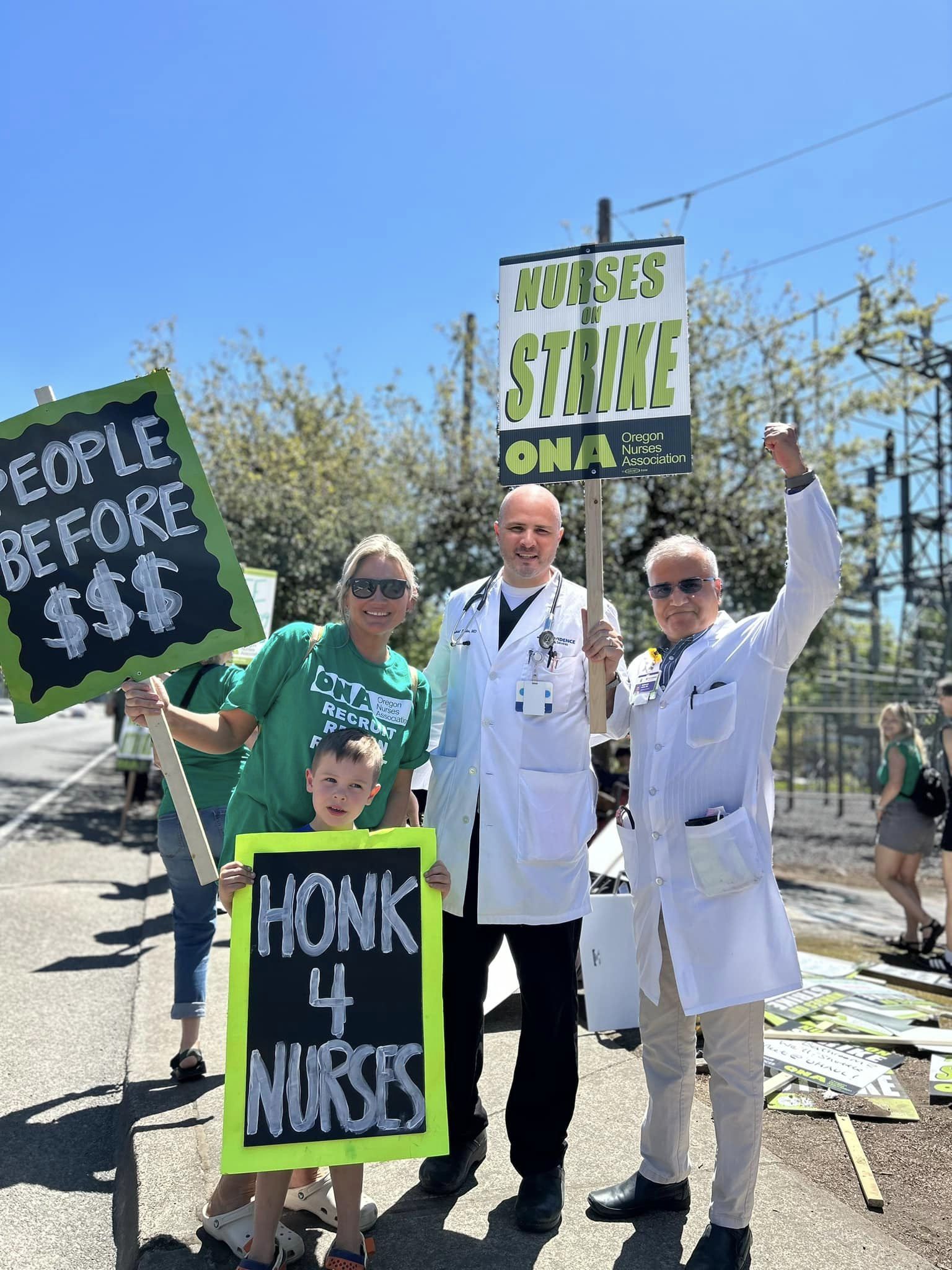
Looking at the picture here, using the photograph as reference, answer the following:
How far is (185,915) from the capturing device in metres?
4.43

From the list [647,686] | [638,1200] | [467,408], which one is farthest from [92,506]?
[467,408]

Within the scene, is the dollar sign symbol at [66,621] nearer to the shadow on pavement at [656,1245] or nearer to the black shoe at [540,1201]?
the black shoe at [540,1201]

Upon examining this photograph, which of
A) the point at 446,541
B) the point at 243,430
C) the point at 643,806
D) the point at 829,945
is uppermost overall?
the point at 243,430

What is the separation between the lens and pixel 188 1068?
4.33 metres

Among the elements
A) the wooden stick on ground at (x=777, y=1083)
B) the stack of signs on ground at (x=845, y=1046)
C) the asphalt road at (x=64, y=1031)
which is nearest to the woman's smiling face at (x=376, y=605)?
the asphalt road at (x=64, y=1031)

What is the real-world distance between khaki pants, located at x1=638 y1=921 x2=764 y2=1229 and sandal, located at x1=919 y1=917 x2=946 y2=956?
5.03m

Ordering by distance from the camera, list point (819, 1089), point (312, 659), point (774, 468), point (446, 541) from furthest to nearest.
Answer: point (446, 541), point (774, 468), point (819, 1089), point (312, 659)

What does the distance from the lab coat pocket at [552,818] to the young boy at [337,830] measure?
33 cm

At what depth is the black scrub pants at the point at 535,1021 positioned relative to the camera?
3197 mm

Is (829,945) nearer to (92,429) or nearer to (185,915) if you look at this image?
(185,915)

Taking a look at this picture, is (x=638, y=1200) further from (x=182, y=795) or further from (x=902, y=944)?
(x=902, y=944)

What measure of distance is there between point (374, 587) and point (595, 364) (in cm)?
113

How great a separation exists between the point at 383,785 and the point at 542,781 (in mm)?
502

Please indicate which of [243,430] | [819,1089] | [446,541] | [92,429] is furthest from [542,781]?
[243,430]
